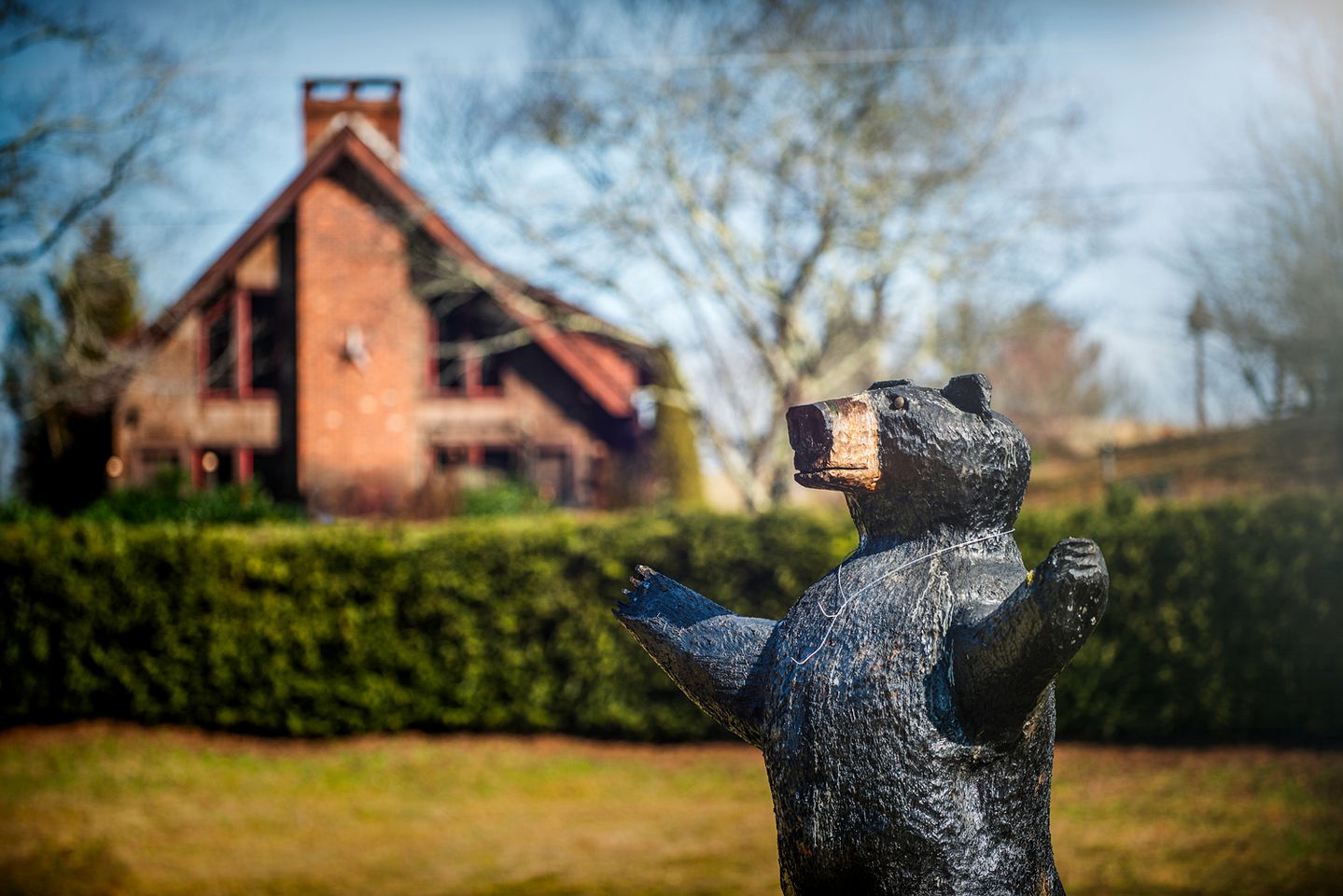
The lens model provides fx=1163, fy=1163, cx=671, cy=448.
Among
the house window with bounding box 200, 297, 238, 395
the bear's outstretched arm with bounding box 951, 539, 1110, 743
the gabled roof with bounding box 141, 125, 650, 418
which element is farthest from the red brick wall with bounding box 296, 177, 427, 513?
the bear's outstretched arm with bounding box 951, 539, 1110, 743

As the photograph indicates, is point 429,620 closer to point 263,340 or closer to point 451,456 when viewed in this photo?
point 451,456

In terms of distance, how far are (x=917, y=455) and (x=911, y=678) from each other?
1.56ft

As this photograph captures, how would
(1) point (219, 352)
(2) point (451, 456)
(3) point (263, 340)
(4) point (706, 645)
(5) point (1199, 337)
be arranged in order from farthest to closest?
(1) point (219, 352) → (3) point (263, 340) → (2) point (451, 456) → (5) point (1199, 337) → (4) point (706, 645)

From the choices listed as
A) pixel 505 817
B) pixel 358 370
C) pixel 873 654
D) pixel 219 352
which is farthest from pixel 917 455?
pixel 219 352

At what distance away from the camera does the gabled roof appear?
1816 centimetres

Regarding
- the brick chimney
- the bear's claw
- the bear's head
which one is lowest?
the bear's claw

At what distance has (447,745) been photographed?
36.6ft

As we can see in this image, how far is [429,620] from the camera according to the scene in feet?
36.6

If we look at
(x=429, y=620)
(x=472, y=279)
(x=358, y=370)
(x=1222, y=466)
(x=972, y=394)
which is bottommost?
(x=429, y=620)

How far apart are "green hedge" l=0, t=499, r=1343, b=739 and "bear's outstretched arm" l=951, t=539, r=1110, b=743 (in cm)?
813

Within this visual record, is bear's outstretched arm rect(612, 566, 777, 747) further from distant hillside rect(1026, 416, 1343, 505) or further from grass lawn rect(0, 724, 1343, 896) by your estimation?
distant hillside rect(1026, 416, 1343, 505)

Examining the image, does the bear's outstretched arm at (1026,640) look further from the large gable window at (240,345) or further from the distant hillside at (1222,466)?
the large gable window at (240,345)

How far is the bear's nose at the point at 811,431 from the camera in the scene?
245 centimetres

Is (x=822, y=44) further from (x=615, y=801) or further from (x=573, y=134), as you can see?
(x=615, y=801)
